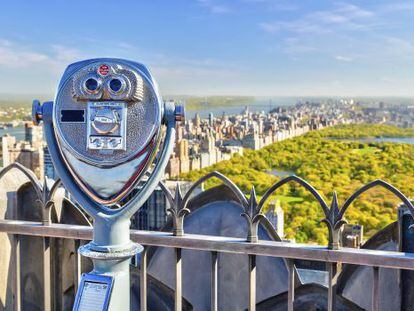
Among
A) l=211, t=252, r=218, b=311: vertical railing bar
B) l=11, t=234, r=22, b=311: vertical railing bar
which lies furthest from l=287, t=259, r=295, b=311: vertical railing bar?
l=11, t=234, r=22, b=311: vertical railing bar

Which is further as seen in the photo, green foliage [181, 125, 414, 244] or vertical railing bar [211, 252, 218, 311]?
green foliage [181, 125, 414, 244]

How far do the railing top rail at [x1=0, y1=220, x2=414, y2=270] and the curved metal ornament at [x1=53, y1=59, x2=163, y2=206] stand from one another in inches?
31.6

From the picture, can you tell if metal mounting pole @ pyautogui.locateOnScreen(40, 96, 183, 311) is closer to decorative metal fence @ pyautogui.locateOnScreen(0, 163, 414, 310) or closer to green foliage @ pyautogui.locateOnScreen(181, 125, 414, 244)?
decorative metal fence @ pyautogui.locateOnScreen(0, 163, 414, 310)

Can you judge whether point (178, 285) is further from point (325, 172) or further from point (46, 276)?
point (325, 172)

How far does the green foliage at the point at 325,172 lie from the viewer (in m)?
33.8

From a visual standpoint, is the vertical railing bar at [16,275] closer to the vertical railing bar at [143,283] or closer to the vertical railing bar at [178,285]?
the vertical railing bar at [143,283]

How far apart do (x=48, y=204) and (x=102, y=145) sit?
41.8 inches

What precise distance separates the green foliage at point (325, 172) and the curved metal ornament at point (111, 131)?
64.5 feet

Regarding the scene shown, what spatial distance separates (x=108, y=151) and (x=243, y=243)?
948 millimetres

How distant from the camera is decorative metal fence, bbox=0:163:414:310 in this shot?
2436 millimetres

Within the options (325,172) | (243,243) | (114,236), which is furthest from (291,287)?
(325,172)

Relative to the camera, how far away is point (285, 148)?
86.9 metres

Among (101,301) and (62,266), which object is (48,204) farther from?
(101,301)

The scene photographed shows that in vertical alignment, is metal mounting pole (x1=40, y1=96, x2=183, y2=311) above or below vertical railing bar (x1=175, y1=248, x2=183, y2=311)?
above
